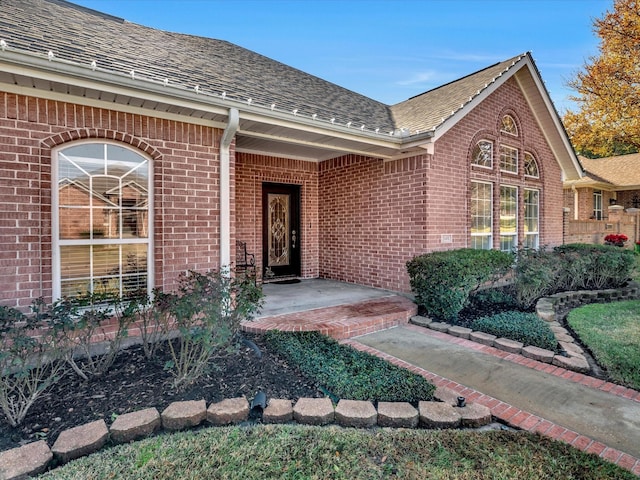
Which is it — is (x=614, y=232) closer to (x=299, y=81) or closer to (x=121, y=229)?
(x=299, y=81)

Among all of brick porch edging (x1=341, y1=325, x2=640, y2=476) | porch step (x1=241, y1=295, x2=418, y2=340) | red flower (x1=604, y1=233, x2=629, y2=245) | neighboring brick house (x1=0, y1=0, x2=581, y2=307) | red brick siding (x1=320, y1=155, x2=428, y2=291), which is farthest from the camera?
red flower (x1=604, y1=233, x2=629, y2=245)

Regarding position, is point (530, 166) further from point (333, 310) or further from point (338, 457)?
point (338, 457)

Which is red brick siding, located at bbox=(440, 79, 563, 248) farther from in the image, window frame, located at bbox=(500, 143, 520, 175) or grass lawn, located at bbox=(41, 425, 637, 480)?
grass lawn, located at bbox=(41, 425, 637, 480)

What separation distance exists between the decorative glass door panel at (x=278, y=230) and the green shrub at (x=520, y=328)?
5.17 meters

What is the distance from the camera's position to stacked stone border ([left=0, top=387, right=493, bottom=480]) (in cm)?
260

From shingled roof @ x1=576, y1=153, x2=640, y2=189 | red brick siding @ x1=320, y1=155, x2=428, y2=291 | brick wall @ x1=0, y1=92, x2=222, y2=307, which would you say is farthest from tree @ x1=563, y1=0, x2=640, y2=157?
brick wall @ x1=0, y1=92, x2=222, y2=307

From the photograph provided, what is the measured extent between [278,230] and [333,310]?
3.82m

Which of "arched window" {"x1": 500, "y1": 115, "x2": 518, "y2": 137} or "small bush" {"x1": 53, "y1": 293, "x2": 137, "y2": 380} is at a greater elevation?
"arched window" {"x1": 500, "y1": 115, "x2": 518, "y2": 137}

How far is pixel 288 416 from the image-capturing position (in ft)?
9.59

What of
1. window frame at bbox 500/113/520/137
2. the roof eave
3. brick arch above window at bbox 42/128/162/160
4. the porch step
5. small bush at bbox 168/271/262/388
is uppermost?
window frame at bbox 500/113/520/137

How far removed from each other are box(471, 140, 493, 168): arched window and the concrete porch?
3.85 meters

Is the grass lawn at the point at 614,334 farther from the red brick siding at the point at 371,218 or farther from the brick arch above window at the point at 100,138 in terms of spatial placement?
the brick arch above window at the point at 100,138

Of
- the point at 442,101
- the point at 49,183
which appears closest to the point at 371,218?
the point at 442,101

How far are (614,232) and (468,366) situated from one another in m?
16.8
